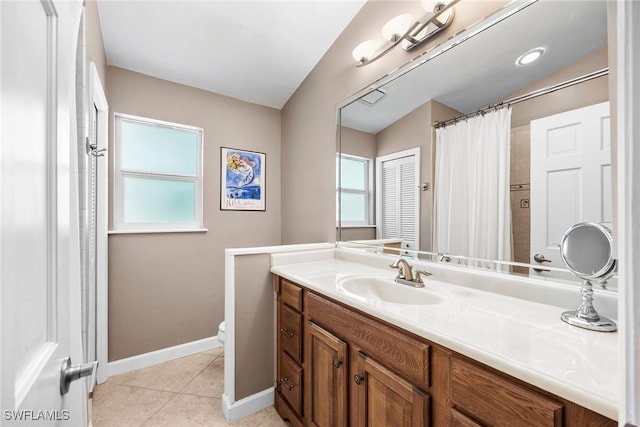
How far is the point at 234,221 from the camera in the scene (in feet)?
8.73

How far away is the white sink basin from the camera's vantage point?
4.01 feet

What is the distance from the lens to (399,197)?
169 cm

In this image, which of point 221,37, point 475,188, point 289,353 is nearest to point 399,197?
point 475,188

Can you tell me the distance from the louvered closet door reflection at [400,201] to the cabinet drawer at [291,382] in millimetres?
945

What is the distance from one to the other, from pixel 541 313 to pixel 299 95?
96.1 inches

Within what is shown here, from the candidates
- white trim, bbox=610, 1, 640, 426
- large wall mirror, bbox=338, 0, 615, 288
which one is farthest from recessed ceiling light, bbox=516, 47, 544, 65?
white trim, bbox=610, 1, 640, 426

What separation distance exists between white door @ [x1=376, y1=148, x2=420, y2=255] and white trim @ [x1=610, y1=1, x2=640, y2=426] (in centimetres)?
124

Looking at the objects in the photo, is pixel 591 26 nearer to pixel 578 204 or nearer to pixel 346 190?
pixel 578 204

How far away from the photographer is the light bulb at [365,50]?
5.75ft

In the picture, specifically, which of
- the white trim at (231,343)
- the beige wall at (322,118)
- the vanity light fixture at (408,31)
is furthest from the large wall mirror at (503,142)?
the white trim at (231,343)

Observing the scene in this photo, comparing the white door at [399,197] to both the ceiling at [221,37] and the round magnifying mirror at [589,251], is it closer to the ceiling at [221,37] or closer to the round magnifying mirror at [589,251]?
the round magnifying mirror at [589,251]

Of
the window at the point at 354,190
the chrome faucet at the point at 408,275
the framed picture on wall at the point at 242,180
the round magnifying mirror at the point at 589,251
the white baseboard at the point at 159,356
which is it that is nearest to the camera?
the round magnifying mirror at the point at 589,251

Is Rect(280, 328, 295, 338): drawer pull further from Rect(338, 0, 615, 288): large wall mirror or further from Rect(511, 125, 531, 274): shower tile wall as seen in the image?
Rect(511, 125, 531, 274): shower tile wall

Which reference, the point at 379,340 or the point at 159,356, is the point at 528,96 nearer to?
the point at 379,340
